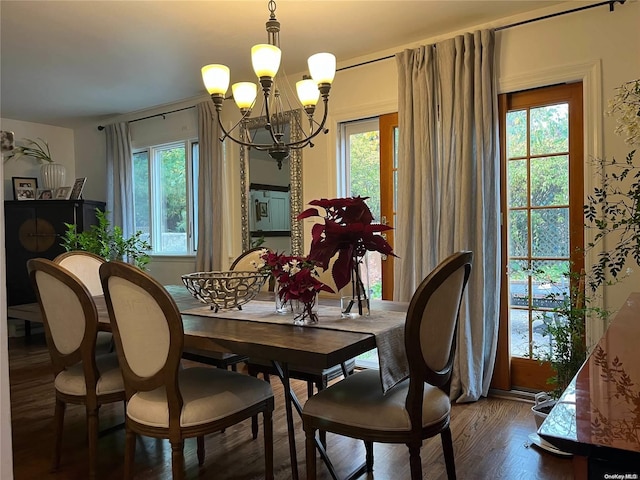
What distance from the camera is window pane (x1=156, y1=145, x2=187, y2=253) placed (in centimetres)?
509

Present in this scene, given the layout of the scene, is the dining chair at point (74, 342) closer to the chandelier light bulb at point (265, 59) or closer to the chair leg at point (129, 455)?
the chair leg at point (129, 455)

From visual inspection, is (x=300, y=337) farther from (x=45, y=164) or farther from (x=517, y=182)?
(x=45, y=164)

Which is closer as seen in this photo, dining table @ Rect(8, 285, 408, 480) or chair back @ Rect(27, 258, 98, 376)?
dining table @ Rect(8, 285, 408, 480)

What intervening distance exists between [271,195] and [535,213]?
2271 millimetres

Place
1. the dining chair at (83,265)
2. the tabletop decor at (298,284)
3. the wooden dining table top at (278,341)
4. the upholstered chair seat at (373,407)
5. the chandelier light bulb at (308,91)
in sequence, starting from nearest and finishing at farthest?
the wooden dining table top at (278,341)
the upholstered chair seat at (373,407)
the tabletop decor at (298,284)
the chandelier light bulb at (308,91)
the dining chair at (83,265)

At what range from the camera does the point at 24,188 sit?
5570 millimetres

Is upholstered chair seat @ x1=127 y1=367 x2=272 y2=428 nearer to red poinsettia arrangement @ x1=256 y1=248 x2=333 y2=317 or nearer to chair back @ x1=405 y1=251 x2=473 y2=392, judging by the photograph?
red poinsettia arrangement @ x1=256 y1=248 x2=333 y2=317

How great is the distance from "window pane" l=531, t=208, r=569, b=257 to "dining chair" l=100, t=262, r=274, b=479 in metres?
2.21

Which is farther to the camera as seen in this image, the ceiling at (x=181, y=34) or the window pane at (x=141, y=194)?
the window pane at (x=141, y=194)

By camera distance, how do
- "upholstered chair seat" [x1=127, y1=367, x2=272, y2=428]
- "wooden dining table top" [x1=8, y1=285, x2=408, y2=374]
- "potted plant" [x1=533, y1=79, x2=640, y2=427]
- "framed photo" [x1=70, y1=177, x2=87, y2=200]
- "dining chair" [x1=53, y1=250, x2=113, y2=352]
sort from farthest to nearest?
"framed photo" [x1=70, y1=177, x2=87, y2=200] → "dining chair" [x1=53, y1=250, x2=113, y2=352] → "potted plant" [x1=533, y1=79, x2=640, y2=427] → "upholstered chair seat" [x1=127, y1=367, x2=272, y2=428] → "wooden dining table top" [x1=8, y1=285, x2=408, y2=374]

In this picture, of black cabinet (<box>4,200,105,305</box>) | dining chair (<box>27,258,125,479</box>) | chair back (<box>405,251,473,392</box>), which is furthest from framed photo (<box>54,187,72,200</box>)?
chair back (<box>405,251,473,392</box>)

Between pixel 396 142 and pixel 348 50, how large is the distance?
0.80m

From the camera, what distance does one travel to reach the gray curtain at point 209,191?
453 cm

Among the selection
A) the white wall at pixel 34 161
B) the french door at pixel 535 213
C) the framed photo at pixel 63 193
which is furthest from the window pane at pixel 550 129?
the white wall at pixel 34 161
